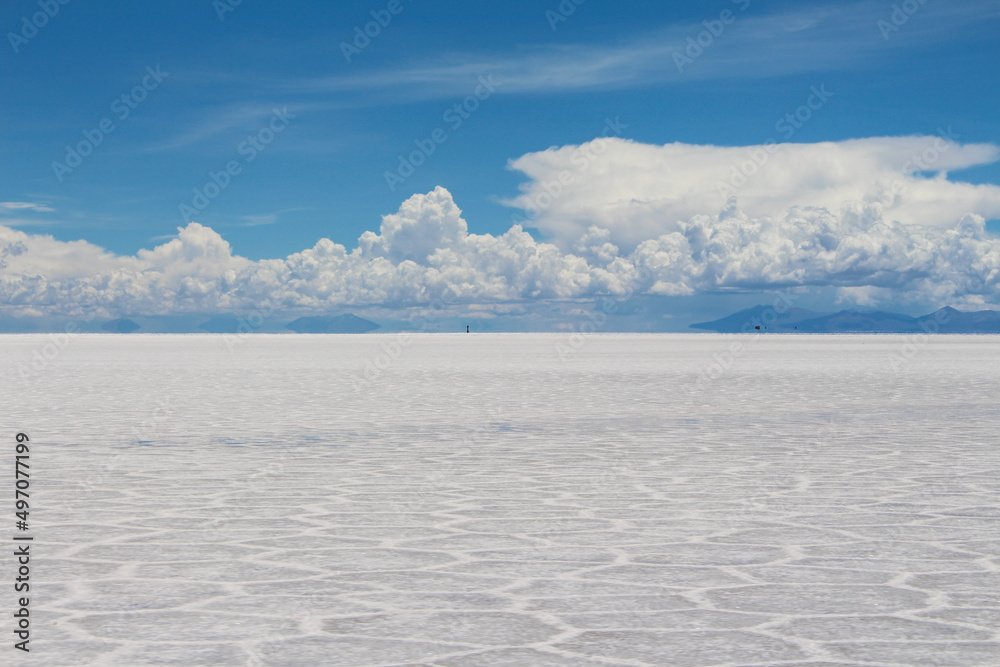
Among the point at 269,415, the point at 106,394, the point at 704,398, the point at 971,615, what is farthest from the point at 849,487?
the point at 106,394

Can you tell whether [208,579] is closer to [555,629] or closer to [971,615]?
[555,629]

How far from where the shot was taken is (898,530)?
7.46 meters

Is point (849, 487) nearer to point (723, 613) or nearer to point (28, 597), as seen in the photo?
point (723, 613)

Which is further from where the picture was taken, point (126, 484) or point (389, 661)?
point (126, 484)

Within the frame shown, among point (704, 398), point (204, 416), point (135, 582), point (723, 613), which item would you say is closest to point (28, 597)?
point (135, 582)

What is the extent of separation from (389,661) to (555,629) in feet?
2.86

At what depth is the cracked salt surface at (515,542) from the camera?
480 centimetres

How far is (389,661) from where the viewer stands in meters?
4.52

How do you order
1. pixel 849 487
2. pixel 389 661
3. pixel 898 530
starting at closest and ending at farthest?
pixel 389 661 < pixel 898 530 < pixel 849 487

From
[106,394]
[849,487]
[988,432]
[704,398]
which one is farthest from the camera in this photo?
[106,394]

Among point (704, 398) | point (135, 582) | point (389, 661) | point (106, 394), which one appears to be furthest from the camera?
point (106, 394)

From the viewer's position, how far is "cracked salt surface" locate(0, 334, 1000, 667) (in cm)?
480

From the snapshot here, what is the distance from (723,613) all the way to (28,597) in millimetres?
3602

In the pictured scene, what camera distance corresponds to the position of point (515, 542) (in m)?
7.09
